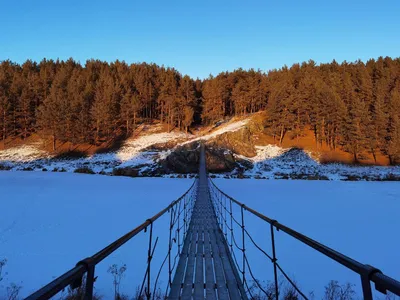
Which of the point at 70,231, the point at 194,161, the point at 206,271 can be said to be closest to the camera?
the point at 206,271

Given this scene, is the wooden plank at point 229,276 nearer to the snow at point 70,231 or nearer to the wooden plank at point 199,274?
the wooden plank at point 199,274

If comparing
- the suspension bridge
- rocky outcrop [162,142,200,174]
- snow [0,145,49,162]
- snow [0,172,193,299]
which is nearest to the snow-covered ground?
rocky outcrop [162,142,200,174]

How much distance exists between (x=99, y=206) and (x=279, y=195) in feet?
32.4

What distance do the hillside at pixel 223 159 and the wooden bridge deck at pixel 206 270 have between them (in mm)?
18224

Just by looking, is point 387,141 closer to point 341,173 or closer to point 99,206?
point 341,173

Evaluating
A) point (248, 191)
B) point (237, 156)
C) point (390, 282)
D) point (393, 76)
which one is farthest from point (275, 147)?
point (390, 282)

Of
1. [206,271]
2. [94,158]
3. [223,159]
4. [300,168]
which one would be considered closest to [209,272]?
[206,271]

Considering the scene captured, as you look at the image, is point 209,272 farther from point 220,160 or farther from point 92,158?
point 92,158

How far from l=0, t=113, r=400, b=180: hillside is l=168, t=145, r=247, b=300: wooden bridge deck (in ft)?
59.8

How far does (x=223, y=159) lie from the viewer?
26.4 meters

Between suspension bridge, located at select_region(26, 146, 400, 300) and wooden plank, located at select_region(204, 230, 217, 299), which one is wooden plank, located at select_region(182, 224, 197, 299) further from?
A: wooden plank, located at select_region(204, 230, 217, 299)

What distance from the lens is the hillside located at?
25.5 m

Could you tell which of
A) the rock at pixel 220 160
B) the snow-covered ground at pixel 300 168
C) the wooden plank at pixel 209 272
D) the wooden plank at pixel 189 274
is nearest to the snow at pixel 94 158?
the rock at pixel 220 160

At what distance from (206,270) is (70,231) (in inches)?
236
